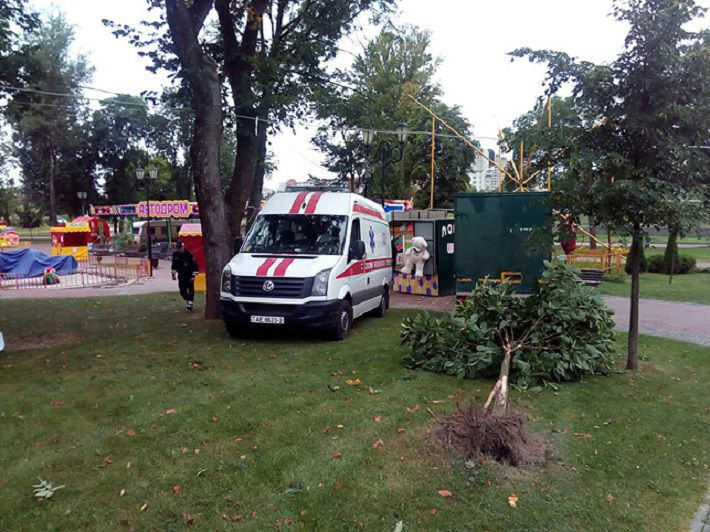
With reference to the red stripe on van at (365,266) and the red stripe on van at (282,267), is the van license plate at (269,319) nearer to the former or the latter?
the red stripe on van at (282,267)

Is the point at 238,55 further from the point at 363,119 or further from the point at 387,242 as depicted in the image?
the point at 363,119

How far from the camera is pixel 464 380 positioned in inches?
268

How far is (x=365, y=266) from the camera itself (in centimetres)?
1045

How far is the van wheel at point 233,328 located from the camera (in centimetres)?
906

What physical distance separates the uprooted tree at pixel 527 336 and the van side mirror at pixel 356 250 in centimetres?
238

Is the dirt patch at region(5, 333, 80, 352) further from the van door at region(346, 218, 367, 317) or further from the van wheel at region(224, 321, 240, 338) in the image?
the van door at region(346, 218, 367, 317)

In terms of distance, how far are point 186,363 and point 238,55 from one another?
7.07m

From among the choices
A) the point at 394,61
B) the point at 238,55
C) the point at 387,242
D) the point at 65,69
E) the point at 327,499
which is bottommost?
the point at 327,499

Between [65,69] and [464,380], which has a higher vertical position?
[65,69]

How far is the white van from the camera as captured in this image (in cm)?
865

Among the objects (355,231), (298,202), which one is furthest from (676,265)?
(298,202)

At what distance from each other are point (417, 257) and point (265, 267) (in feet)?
25.0

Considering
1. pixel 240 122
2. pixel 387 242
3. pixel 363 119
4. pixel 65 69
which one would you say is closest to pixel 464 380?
pixel 387 242

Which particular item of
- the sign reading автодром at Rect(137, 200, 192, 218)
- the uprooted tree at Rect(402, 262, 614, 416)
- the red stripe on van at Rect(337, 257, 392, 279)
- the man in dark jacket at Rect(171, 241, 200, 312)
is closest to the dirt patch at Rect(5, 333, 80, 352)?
the man in dark jacket at Rect(171, 241, 200, 312)
